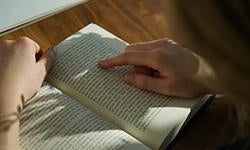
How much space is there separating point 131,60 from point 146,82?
0.17 ft

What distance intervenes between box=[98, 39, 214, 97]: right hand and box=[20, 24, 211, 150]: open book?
0.01 m

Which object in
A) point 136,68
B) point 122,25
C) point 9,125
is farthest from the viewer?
point 122,25

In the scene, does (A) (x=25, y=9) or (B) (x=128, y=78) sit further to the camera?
(A) (x=25, y=9)

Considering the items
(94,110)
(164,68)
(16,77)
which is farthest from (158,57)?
(16,77)

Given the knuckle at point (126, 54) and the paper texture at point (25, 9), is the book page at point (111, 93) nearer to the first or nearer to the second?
the knuckle at point (126, 54)

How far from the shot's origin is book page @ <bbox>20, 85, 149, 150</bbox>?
79cm

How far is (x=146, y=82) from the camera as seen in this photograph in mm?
872

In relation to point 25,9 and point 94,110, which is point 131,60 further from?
point 25,9

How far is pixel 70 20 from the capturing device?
41.2 inches

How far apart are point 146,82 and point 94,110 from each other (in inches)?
4.0

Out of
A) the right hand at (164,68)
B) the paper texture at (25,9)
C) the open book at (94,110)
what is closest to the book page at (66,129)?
the open book at (94,110)

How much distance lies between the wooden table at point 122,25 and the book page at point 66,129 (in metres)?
0.17

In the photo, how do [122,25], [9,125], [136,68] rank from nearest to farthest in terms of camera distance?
[9,125] < [136,68] < [122,25]

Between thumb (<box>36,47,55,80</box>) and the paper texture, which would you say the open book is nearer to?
thumb (<box>36,47,55,80</box>)
